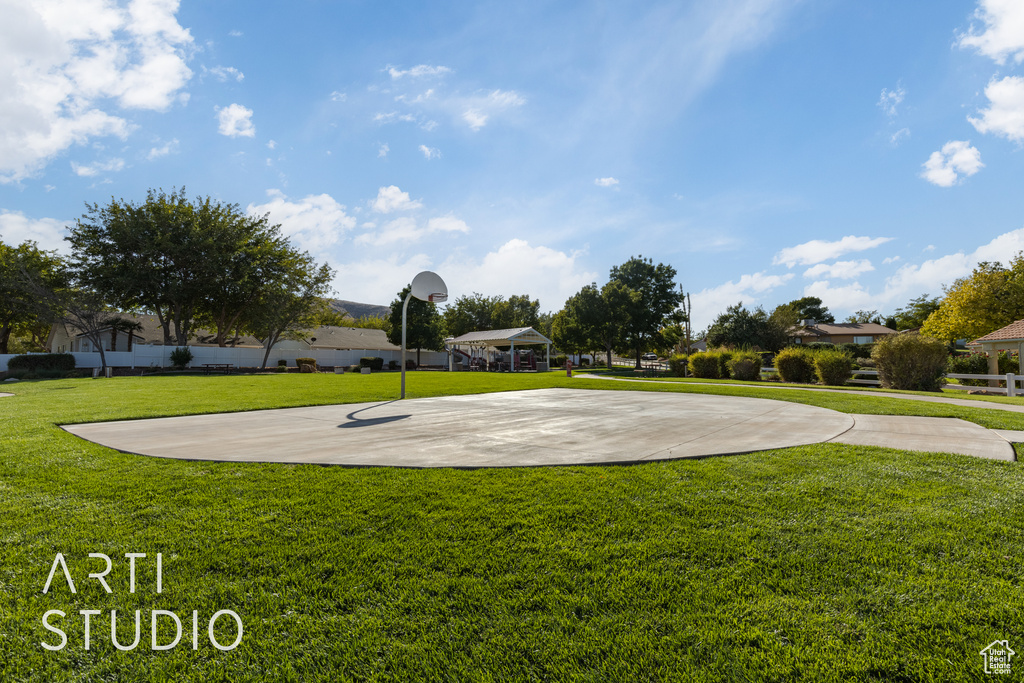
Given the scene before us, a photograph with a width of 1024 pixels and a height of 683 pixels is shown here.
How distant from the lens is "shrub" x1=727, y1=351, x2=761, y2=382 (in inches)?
953

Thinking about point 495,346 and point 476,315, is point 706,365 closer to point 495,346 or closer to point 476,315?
point 495,346

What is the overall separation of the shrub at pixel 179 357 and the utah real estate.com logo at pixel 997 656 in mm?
37612

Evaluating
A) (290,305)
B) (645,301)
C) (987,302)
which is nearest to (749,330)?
(645,301)

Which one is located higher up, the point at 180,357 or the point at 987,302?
the point at 987,302

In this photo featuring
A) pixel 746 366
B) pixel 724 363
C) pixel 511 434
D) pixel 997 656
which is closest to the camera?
pixel 997 656

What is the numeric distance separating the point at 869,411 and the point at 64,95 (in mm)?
20616

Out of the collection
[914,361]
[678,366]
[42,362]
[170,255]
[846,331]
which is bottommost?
[678,366]

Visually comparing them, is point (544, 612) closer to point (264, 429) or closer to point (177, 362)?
point (264, 429)

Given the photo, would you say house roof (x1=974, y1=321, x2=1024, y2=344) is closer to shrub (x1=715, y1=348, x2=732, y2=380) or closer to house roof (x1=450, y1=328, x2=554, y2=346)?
shrub (x1=715, y1=348, x2=732, y2=380)

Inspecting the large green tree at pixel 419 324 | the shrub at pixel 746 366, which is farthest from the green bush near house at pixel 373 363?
the shrub at pixel 746 366

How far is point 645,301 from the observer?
43.8 meters

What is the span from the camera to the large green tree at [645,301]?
138 feet

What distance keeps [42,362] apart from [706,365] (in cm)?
3821

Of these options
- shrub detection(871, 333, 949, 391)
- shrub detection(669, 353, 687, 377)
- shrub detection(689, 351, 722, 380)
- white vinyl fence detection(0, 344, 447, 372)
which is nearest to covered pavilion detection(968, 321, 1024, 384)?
shrub detection(871, 333, 949, 391)
